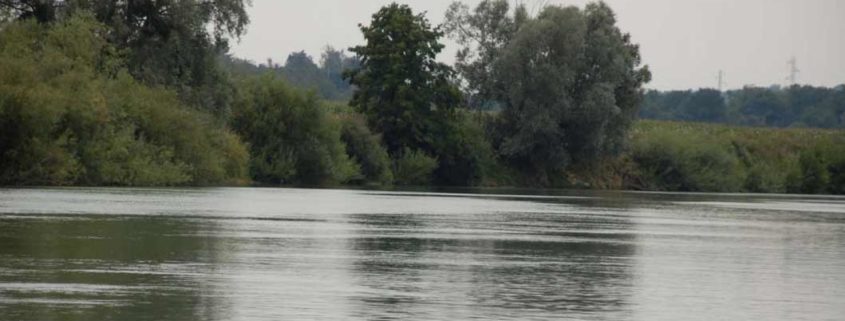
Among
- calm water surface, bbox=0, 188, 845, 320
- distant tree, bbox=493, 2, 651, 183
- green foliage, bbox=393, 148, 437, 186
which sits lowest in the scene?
calm water surface, bbox=0, 188, 845, 320

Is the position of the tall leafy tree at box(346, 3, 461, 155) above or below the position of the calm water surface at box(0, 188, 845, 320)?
above

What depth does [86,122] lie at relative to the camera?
6456 cm

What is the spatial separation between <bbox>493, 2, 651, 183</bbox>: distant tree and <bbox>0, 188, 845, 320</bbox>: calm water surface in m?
58.4

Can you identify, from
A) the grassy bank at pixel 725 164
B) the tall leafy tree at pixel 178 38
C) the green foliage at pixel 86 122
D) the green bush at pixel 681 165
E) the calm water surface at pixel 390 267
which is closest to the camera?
the calm water surface at pixel 390 267

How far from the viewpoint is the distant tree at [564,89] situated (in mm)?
104625

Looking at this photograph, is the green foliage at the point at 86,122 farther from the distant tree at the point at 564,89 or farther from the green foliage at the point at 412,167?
the distant tree at the point at 564,89

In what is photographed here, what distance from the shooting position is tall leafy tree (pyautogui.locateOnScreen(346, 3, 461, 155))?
103 m

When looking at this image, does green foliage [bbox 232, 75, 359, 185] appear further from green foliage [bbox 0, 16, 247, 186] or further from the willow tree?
the willow tree

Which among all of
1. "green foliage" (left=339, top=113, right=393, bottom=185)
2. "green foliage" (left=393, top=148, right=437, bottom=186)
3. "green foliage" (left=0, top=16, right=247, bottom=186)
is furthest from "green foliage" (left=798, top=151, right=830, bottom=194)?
"green foliage" (left=0, top=16, right=247, bottom=186)

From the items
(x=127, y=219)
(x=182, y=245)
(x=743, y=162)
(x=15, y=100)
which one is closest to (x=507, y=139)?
(x=743, y=162)

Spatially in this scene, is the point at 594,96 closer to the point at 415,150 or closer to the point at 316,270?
the point at 415,150

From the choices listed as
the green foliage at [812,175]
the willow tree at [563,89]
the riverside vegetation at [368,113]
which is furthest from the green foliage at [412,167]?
the green foliage at [812,175]

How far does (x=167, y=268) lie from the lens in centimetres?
2350

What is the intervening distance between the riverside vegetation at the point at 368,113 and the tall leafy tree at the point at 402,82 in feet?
0.46
